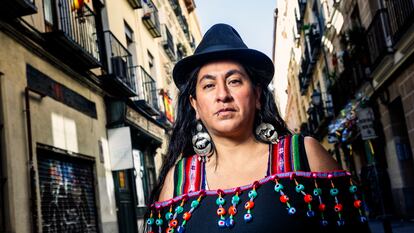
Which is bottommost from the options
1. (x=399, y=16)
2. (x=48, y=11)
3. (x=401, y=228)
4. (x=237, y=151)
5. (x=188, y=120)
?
(x=401, y=228)

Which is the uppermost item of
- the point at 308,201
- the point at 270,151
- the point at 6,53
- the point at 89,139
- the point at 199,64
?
the point at 6,53

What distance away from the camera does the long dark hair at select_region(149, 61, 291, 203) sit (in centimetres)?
212

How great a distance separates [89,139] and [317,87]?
1645 centimetres

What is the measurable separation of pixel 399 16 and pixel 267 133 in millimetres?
8600

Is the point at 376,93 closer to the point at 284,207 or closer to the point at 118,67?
the point at 118,67

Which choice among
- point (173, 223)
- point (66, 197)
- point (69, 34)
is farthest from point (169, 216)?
point (69, 34)

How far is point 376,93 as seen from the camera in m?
12.3

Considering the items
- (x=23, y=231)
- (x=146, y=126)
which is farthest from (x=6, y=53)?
(x=146, y=126)

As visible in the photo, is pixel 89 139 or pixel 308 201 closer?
pixel 308 201

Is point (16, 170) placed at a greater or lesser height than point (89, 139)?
lesser

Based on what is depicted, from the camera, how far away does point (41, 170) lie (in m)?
7.09

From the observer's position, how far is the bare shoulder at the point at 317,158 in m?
1.90

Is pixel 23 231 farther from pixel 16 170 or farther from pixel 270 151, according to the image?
pixel 270 151

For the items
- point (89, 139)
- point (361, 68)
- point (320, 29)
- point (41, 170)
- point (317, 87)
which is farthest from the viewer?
point (317, 87)
